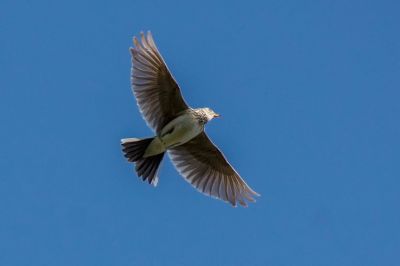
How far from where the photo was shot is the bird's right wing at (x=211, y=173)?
22.1m

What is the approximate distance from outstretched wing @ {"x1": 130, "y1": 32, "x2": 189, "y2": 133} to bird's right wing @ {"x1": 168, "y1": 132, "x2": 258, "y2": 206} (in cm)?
118

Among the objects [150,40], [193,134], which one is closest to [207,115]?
[193,134]

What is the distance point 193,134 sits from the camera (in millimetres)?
20906

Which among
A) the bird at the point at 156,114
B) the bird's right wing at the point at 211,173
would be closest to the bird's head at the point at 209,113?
the bird at the point at 156,114

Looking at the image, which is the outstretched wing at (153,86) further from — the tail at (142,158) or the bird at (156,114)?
the tail at (142,158)

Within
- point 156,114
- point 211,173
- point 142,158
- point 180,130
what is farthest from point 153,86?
point 211,173

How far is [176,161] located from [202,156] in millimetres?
537

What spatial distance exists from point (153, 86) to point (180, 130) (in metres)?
0.99

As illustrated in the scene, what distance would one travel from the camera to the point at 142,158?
68.8 feet

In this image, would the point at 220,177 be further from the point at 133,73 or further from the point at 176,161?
the point at 133,73

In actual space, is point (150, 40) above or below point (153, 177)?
above

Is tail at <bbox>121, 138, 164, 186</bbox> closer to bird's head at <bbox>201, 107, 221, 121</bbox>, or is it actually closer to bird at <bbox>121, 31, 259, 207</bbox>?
bird at <bbox>121, 31, 259, 207</bbox>

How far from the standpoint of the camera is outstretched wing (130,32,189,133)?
20.5m

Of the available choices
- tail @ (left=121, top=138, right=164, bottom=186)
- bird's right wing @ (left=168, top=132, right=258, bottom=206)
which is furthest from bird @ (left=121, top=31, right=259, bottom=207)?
bird's right wing @ (left=168, top=132, right=258, bottom=206)
